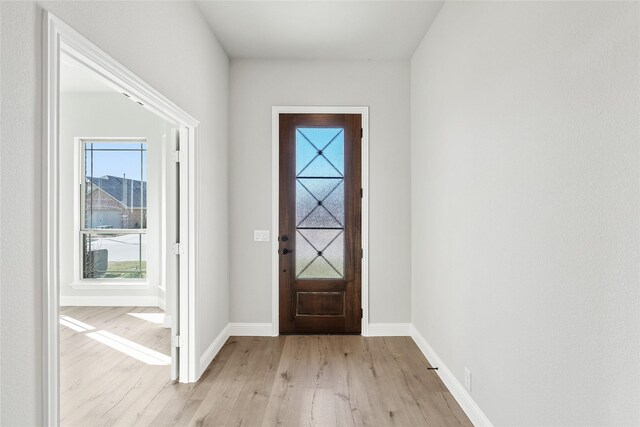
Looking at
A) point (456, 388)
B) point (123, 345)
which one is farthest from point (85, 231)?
point (456, 388)

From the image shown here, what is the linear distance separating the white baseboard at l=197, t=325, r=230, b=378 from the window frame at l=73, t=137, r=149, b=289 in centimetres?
198

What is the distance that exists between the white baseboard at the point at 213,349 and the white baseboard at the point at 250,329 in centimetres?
9

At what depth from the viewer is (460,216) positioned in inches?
99.7

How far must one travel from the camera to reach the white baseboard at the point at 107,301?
505cm

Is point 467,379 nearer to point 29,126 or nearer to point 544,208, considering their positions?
point 544,208

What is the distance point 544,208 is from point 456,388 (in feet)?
5.20

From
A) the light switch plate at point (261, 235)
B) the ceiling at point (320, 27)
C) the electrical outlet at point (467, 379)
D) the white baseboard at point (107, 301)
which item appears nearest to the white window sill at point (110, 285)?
the white baseboard at point (107, 301)

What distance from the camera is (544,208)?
1572mm

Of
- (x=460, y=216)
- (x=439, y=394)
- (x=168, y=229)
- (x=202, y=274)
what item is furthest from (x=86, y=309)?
(x=460, y=216)

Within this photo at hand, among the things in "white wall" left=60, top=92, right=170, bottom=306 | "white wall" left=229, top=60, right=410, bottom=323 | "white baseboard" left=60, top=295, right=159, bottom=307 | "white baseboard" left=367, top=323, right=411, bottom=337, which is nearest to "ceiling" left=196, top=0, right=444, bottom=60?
"white wall" left=229, top=60, right=410, bottom=323

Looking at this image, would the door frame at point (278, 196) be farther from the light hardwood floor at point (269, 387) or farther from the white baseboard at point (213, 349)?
the white baseboard at point (213, 349)

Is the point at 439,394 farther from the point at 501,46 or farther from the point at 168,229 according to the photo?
the point at 168,229

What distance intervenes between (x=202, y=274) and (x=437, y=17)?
2.84 meters

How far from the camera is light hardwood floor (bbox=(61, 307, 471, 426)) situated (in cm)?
235
